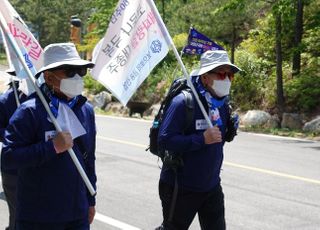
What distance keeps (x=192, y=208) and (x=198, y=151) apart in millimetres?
399

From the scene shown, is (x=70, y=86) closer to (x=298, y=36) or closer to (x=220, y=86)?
(x=220, y=86)

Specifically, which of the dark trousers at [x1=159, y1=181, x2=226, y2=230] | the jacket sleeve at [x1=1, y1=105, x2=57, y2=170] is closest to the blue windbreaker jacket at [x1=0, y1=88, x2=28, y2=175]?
the dark trousers at [x1=159, y1=181, x2=226, y2=230]

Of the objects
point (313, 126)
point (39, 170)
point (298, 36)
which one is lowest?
point (313, 126)

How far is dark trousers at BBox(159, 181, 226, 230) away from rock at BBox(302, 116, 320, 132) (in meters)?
11.7

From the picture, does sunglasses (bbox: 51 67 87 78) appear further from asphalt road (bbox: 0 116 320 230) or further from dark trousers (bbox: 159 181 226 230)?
asphalt road (bbox: 0 116 320 230)

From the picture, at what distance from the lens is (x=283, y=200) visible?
7.45m

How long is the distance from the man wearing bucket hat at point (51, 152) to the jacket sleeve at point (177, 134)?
2.48ft

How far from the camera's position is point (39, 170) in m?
3.21

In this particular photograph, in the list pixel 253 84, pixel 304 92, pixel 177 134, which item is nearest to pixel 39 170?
pixel 177 134

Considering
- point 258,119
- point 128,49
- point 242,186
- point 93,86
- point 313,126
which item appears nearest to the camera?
point 128,49

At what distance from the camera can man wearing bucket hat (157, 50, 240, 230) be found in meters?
3.96

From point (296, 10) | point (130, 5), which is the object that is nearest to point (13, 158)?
point (130, 5)

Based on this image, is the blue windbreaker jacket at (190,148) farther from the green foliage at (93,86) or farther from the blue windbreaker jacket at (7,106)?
the green foliage at (93,86)

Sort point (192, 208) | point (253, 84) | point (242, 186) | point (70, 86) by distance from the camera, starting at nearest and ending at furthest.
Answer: point (70, 86), point (192, 208), point (242, 186), point (253, 84)
